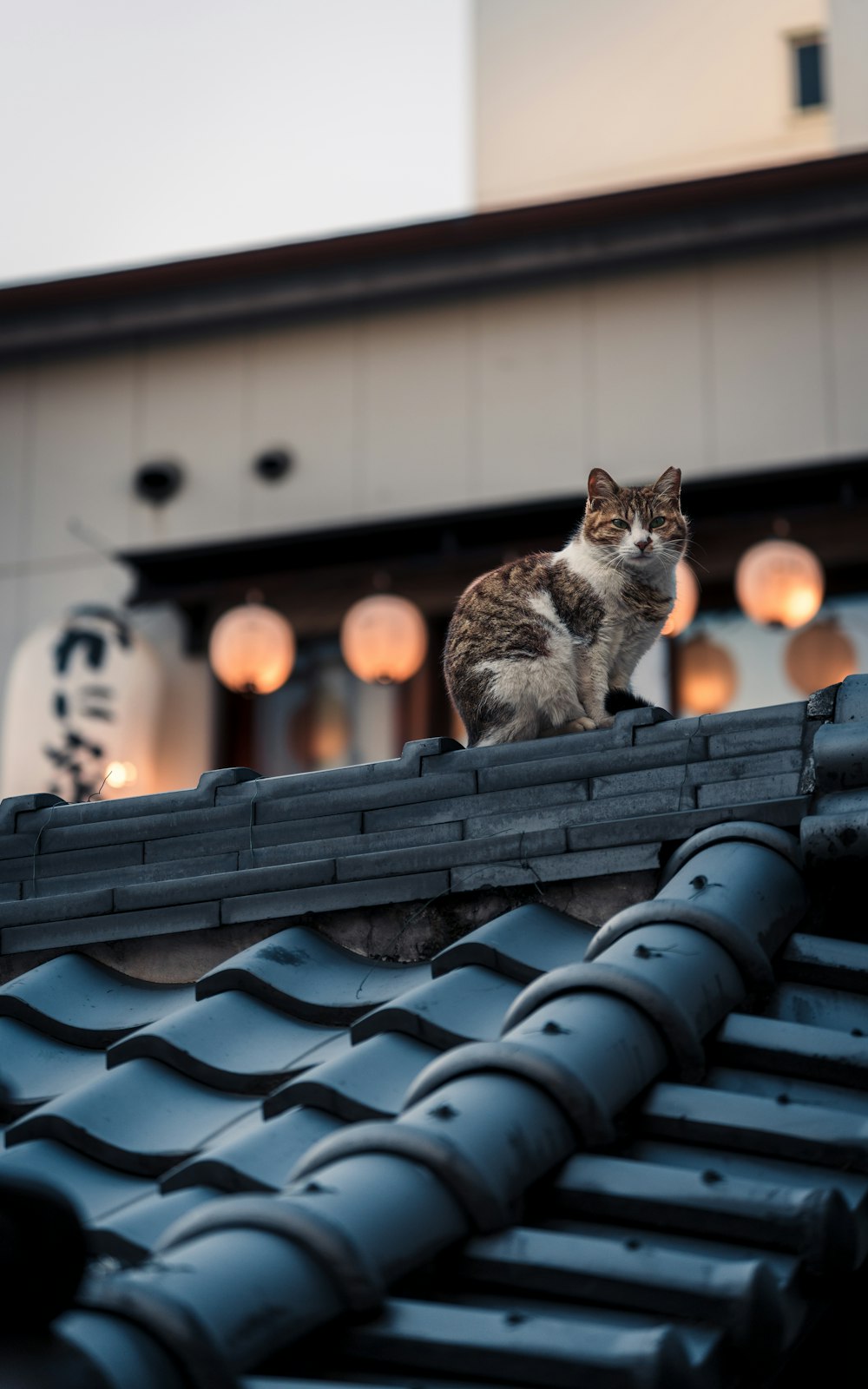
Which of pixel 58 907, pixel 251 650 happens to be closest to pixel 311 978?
pixel 58 907

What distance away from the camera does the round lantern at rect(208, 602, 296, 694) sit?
14.6 metres

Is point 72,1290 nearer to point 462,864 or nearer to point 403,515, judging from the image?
point 462,864

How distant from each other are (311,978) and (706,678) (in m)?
11.0

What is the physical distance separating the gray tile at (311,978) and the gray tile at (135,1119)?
36 cm

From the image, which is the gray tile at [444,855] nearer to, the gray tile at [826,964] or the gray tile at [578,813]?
the gray tile at [578,813]

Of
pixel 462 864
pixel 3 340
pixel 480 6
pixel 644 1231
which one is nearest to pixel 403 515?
pixel 3 340

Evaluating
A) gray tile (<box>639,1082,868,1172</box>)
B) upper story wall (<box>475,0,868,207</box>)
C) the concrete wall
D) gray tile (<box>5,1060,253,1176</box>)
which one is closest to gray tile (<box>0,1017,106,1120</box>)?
gray tile (<box>5,1060,253,1176</box>)

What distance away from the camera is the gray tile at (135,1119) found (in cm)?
345

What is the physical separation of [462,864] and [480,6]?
62.3 ft

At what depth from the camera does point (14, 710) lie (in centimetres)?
1484

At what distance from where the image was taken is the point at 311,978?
414 cm

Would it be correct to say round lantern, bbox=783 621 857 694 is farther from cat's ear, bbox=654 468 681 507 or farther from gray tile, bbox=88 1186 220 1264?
gray tile, bbox=88 1186 220 1264

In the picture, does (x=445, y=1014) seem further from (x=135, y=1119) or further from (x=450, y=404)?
(x=450, y=404)

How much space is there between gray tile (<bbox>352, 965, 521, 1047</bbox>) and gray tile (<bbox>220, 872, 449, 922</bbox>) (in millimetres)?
578
